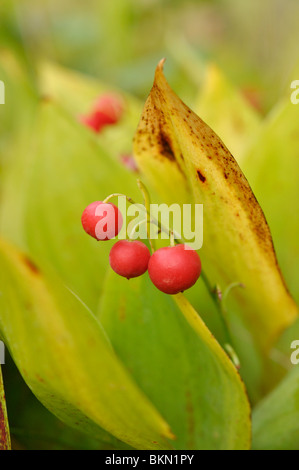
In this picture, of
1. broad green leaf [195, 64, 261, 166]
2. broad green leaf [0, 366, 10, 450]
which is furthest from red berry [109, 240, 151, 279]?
broad green leaf [195, 64, 261, 166]

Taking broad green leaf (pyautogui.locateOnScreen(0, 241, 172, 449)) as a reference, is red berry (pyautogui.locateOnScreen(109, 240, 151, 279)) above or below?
above

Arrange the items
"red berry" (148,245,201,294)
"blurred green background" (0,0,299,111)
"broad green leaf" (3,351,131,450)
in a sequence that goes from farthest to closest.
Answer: "blurred green background" (0,0,299,111)
"broad green leaf" (3,351,131,450)
"red berry" (148,245,201,294)

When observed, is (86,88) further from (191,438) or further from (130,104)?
(191,438)

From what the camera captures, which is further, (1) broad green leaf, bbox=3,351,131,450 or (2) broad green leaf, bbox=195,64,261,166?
(2) broad green leaf, bbox=195,64,261,166

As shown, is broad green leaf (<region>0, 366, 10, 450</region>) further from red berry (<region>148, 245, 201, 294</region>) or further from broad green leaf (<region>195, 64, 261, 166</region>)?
broad green leaf (<region>195, 64, 261, 166</region>)

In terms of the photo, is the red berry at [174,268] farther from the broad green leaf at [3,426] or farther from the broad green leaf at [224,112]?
the broad green leaf at [224,112]

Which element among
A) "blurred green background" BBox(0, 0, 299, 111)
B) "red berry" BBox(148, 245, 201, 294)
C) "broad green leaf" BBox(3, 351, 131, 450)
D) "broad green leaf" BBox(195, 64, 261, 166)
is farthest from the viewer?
"blurred green background" BBox(0, 0, 299, 111)
